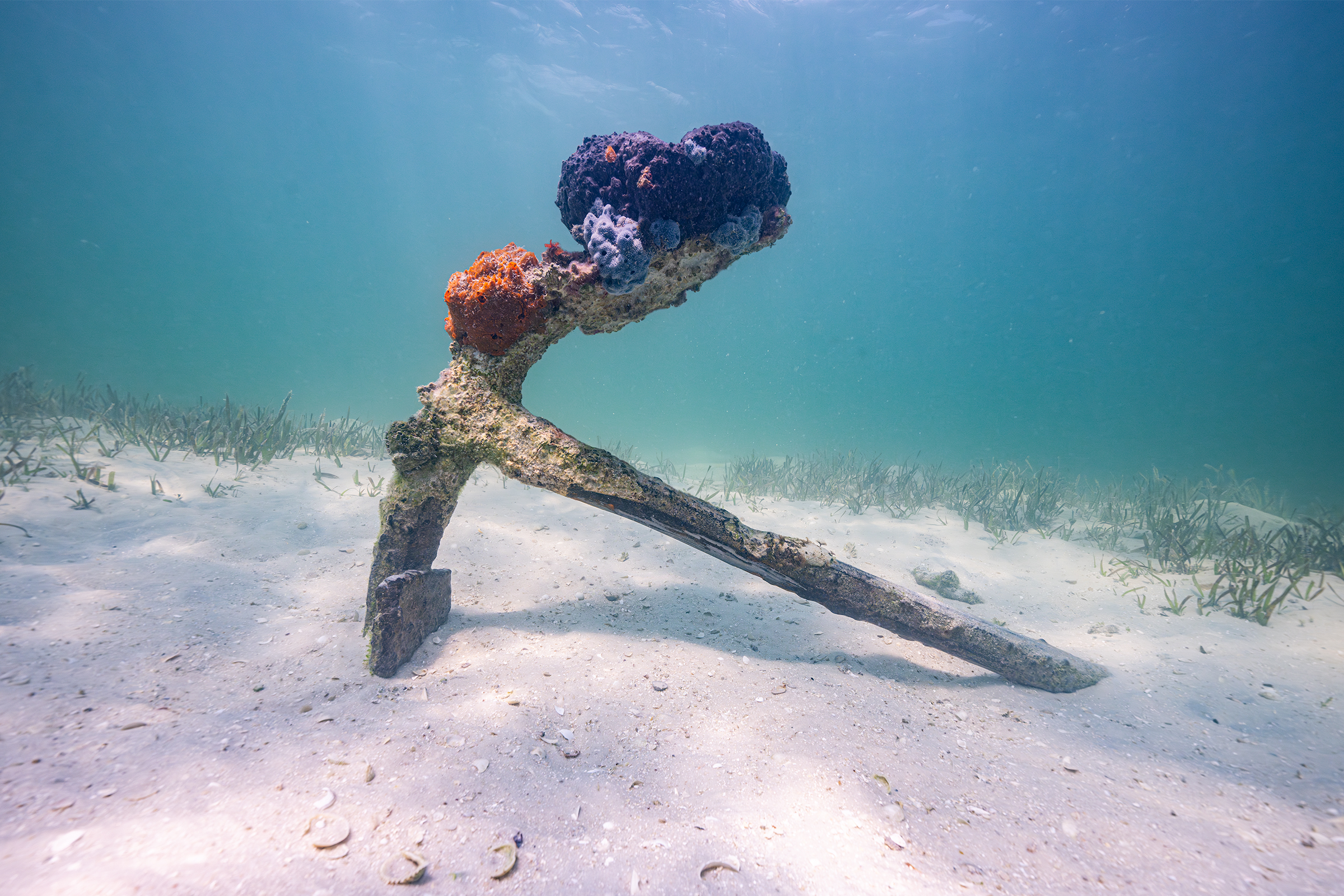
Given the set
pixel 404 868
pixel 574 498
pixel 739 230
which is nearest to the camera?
pixel 404 868

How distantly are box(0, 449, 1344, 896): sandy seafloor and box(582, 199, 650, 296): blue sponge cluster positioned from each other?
280 cm

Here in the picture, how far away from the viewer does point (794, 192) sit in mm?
50875

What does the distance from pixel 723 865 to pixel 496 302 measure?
11.1ft

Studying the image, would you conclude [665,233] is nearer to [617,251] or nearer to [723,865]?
[617,251]

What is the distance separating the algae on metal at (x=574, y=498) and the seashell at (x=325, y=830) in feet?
4.59

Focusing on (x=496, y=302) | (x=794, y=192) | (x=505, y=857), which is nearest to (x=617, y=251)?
(x=496, y=302)

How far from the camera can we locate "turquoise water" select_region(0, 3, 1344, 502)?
28.8 meters

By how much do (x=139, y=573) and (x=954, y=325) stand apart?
15421 centimetres

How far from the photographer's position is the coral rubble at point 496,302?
10.7ft

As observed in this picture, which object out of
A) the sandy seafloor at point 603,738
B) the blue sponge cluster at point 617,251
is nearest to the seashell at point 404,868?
the sandy seafloor at point 603,738

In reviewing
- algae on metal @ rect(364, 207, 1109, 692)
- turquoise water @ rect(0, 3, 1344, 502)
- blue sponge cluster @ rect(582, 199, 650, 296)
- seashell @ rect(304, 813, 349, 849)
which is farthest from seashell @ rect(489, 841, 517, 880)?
turquoise water @ rect(0, 3, 1344, 502)

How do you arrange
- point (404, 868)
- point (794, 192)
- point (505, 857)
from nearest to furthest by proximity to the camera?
point (404, 868)
point (505, 857)
point (794, 192)

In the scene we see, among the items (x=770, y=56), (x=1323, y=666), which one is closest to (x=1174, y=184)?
(x=770, y=56)

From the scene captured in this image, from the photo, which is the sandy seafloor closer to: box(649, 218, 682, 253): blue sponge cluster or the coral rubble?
the coral rubble
